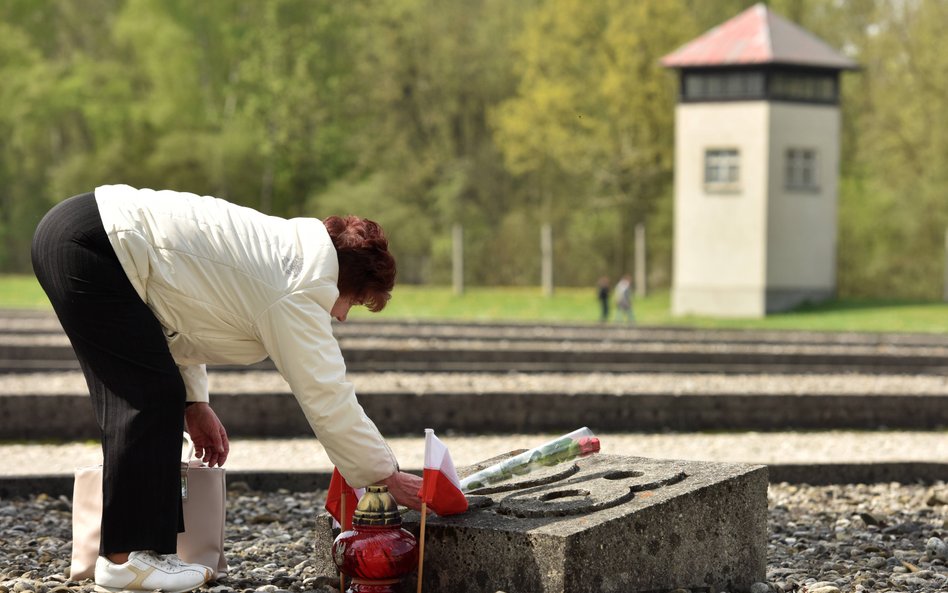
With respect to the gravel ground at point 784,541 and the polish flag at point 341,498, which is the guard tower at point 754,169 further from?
the polish flag at point 341,498

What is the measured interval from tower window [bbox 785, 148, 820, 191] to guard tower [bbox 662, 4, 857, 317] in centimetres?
2

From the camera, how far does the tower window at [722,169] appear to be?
3166cm

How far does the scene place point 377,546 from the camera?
188 inches

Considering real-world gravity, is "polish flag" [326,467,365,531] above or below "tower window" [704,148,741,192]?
below

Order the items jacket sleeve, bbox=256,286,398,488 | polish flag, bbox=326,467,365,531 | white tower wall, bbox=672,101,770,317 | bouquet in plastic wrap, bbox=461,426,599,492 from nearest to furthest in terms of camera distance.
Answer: jacket sleeve, bbox=256,286,398,488
polish flag, bbox=326,467,365,531
bouquet in plastic wrap, bbox=461,426,599,492
white tower wall, bbox=672,101,770,317

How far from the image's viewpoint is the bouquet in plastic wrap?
5664mm

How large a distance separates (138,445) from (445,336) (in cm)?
1556

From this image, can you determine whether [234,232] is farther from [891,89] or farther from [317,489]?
[891,89]

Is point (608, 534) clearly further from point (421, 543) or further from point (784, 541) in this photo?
point (784, 541)

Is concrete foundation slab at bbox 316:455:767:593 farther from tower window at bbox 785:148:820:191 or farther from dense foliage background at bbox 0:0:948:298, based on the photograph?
dense foliage background at bbox 0:0:948:298

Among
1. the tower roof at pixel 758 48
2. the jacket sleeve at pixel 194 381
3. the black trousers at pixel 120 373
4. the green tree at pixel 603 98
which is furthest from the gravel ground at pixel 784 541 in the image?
the green tree at pixel 603 98

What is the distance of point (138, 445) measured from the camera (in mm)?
4801

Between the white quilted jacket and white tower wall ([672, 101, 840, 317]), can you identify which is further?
white tower wall ([672, 101, 840, 317])

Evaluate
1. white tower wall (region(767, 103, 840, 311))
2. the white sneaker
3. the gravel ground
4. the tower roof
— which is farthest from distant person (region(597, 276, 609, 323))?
the white sneaker
